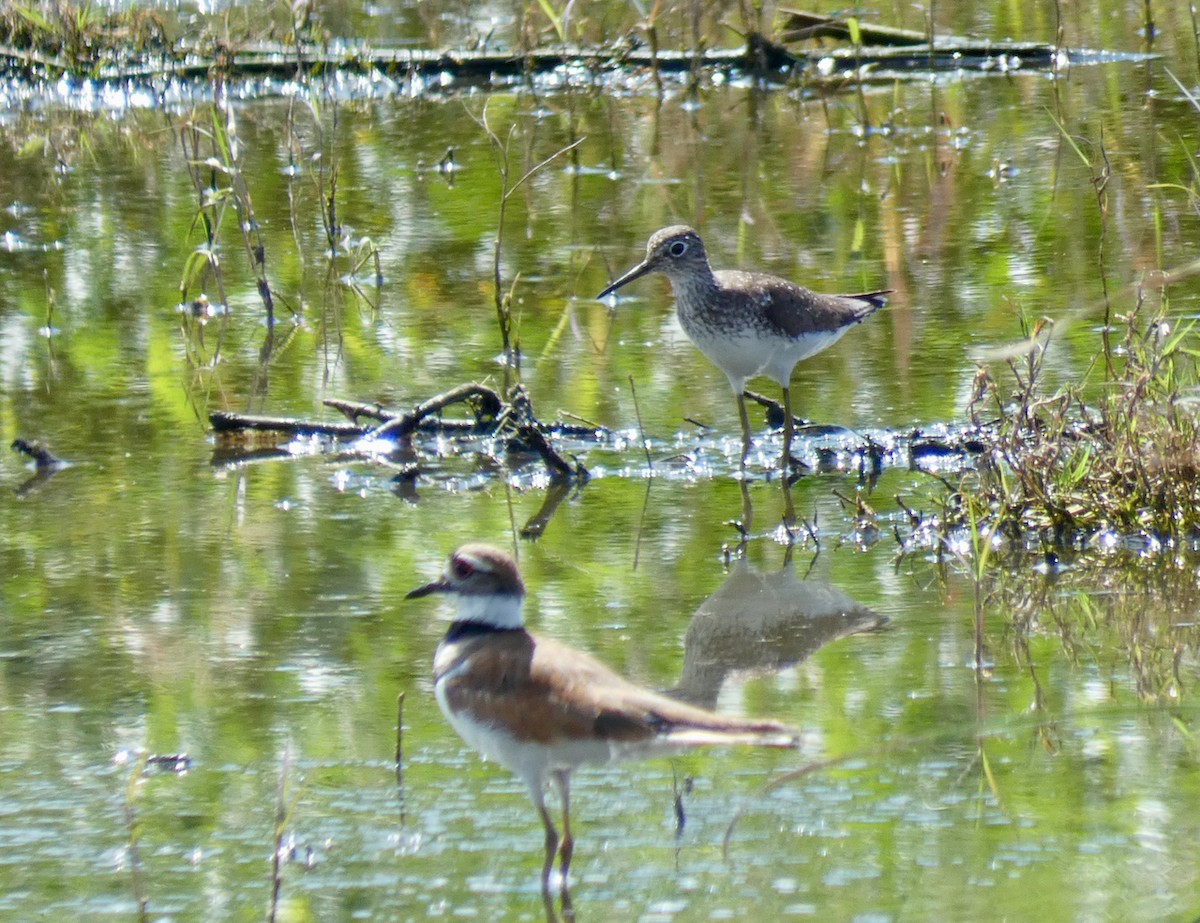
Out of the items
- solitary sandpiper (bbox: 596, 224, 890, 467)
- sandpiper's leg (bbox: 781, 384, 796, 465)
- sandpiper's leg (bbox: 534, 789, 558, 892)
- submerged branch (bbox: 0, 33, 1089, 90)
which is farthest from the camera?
submerged branch (bbox: 0, 33, 1089, 90)

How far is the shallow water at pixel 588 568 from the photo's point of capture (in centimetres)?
443

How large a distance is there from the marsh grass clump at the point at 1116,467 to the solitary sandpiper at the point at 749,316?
1608 millimetres

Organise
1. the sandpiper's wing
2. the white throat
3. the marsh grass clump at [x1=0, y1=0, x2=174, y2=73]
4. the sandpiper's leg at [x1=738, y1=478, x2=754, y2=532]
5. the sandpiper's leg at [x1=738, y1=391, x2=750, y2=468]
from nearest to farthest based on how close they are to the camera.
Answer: the white throat < the sandpiper's leg at [x1=738, y1=478, x2=754, y2=532] < the sandpiper's leg at [x1=738, y1=391, x2=750, y2=468] < the sandpiper's wing < the marsh grass clump at [x1=0, y1=0, x2=174, y2=73]

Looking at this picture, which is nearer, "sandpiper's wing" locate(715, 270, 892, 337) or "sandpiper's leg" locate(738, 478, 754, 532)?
"sandpiper's leg" locate(738, 478, 754, 532)

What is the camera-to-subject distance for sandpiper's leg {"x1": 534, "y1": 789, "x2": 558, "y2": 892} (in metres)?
4.37

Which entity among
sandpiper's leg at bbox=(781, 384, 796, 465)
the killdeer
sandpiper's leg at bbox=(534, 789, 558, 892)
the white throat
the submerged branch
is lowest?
sandpiper's leg at bbox=(534, 789, 558, 892)

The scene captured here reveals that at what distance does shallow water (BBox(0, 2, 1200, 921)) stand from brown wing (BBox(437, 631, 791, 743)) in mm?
295

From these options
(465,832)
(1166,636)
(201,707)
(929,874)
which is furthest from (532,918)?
(1166,636)

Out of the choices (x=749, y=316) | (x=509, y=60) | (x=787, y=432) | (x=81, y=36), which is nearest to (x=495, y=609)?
(x=787, y=432)

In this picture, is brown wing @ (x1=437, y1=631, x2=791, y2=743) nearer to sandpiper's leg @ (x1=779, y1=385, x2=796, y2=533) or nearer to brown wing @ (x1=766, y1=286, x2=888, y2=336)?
sandpiper's leg @ (x1=779, y1=385, x2=796, y2=533)

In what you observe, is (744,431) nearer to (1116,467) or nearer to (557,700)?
(1116,467)

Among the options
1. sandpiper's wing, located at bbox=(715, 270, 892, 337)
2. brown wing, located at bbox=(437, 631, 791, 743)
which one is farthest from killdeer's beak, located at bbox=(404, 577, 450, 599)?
sandpiper's wing, located at bbox=(715, 270, 892, 337)

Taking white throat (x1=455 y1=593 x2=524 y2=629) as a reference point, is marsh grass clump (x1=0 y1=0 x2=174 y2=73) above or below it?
above

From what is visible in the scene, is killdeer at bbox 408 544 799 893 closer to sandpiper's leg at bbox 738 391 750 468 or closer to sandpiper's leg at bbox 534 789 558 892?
sandpiper's leg at bbox 534 789 558 892
